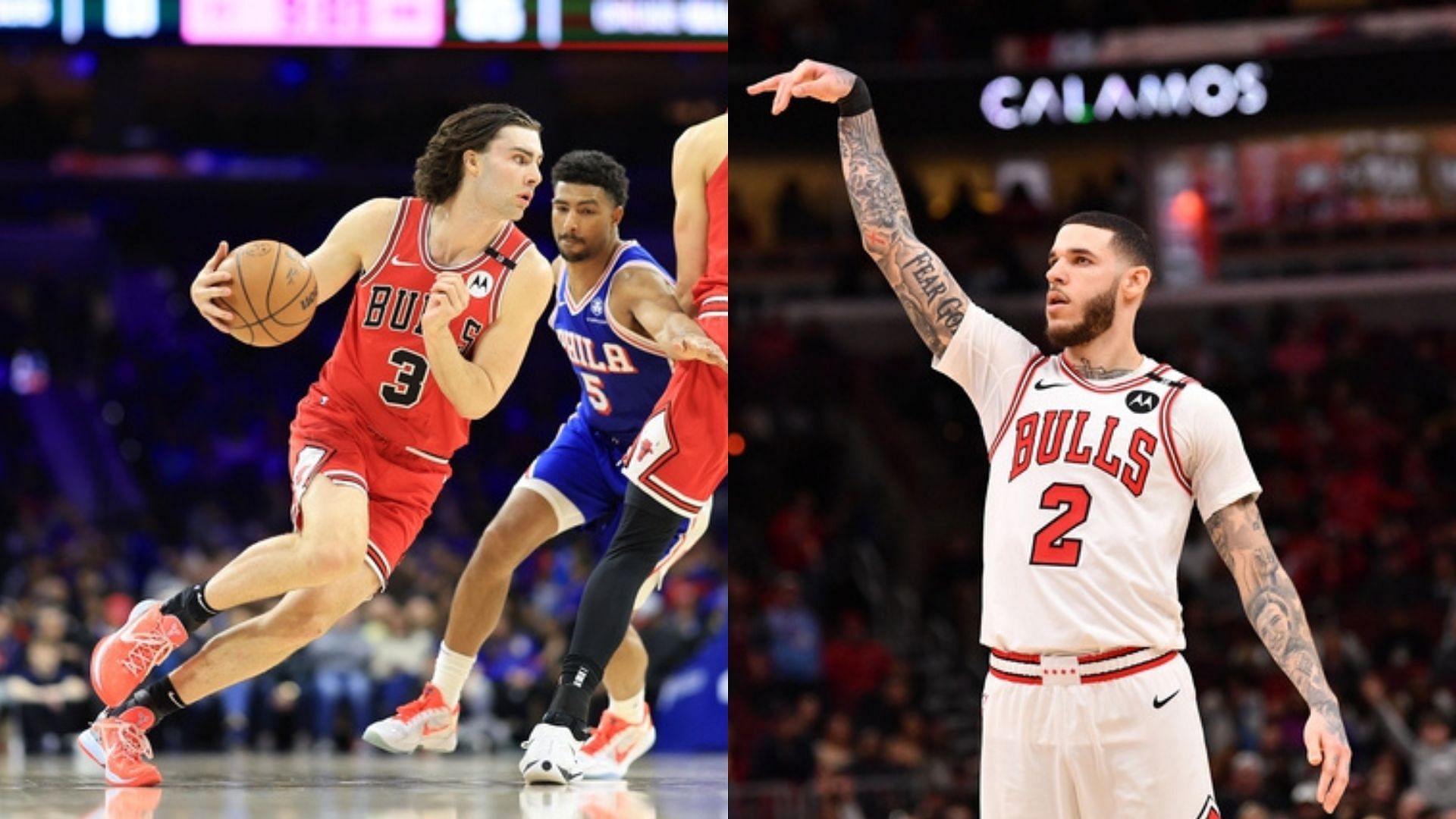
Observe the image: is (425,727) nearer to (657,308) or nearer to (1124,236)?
(657,308)

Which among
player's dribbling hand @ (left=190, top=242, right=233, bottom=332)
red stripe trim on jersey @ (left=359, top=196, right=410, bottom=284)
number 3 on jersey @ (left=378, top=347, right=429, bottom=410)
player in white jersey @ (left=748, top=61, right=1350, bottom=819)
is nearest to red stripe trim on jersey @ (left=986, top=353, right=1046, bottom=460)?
player in white jersey @ (left=748, top=61, right=1350, bottom=819)

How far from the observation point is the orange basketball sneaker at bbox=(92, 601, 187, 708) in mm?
5984

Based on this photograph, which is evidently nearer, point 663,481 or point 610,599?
point 610,599

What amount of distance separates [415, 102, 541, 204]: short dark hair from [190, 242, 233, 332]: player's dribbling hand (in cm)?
70

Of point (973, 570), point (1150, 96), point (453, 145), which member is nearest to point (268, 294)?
point (453, 145)

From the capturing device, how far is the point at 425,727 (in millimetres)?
6336

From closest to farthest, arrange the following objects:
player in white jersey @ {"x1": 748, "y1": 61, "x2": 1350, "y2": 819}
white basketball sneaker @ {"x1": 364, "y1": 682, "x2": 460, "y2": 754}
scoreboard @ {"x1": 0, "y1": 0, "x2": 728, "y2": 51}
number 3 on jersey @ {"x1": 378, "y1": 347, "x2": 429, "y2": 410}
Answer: player in white jersey @ {"x1": 748, "y1": 61, "x2": 1350, "y2": 819}, number 3 on jersey @ {"x1": 378, "y1": 347, "x2": 429, "y2": 410}, white basketball sneaker @ {"x1": 364, "y1": 682, "x2": 460, "y2": 754}, scoreboard @ {"x1": 0, "y1": 0, "x2": 728, "y2": 51}

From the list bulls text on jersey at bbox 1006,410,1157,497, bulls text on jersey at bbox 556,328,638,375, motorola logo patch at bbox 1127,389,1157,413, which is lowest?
bulls text on jersey at bbox 1006,410,1157,497

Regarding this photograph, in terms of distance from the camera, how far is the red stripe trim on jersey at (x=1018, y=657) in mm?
4707

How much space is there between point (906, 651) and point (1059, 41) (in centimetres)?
662

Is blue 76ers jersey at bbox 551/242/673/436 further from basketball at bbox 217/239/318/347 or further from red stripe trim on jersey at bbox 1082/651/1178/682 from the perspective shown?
red stripe trim on jersey at bbox 1082/651/1178/682

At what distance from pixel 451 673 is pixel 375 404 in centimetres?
98

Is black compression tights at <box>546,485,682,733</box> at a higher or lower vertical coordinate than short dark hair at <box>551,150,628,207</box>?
lower

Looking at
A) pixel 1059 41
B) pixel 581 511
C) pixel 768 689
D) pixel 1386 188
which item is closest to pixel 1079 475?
pixel 581 511
